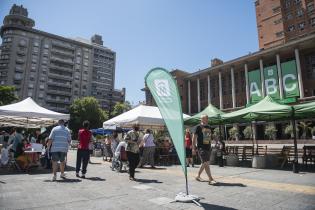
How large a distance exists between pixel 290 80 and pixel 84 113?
45.3 metres

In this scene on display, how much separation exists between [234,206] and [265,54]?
41.8 m

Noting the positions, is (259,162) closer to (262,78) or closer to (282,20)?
(262,78)

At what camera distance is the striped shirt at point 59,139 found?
7707mm

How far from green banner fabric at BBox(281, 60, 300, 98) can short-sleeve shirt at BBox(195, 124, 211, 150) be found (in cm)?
3523

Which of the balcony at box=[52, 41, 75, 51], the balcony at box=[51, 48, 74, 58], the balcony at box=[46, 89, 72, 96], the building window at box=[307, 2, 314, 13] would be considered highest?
the balcony at box=[52, 41, 75, 51]

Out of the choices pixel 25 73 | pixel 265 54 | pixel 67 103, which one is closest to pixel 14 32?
pixel 25 73

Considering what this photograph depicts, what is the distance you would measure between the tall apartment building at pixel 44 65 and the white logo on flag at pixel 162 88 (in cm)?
7767

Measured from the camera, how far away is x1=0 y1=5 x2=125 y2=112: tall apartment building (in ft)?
245

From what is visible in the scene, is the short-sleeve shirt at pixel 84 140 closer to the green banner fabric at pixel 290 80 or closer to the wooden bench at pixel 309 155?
the wooden bench at pixel 309 155

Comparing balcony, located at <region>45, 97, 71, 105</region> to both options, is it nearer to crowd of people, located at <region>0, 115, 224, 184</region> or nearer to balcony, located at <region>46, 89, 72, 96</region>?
balcony, located at <region>46, 89, 72, 96</region>

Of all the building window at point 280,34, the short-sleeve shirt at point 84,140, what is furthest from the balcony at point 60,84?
the short-sleeve shirt at point 84,140

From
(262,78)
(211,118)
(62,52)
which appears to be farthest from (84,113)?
(211,118)

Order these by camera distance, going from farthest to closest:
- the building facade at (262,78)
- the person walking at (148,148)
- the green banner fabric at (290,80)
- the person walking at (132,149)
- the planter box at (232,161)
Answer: the building facade at (262,78), the green banner fabric at (290,80), the planter box at (232,161), the person walking at (148,148), the person walking at (132,149)

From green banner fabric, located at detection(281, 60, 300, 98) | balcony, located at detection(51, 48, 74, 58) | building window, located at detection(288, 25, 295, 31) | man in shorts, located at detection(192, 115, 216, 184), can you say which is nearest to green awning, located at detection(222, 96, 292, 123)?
man in shorts, located at detection(192, 115, 216, 184)
